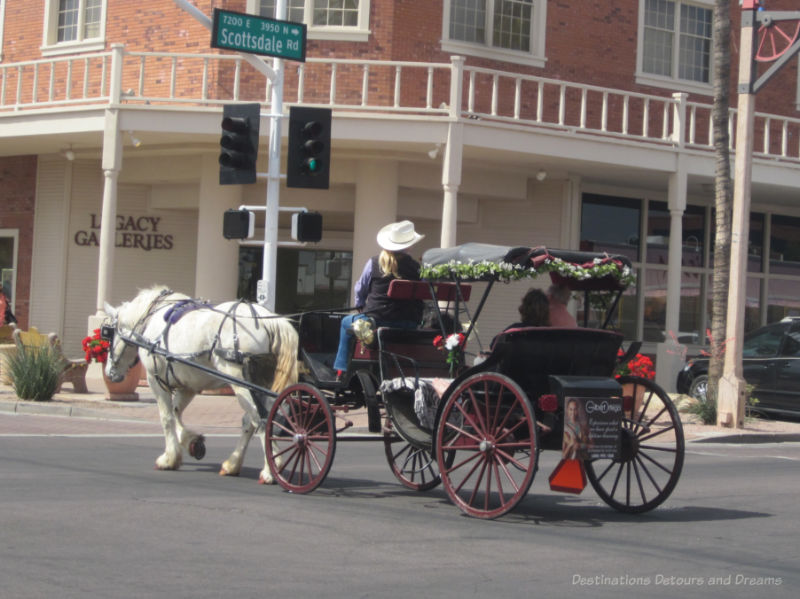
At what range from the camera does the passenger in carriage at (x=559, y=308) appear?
8547mm

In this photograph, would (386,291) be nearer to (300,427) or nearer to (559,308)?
(300,427)

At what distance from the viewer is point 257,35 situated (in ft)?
49.0

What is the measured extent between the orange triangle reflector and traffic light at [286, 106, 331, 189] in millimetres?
7734

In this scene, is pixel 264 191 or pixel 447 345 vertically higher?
pixel 264 191

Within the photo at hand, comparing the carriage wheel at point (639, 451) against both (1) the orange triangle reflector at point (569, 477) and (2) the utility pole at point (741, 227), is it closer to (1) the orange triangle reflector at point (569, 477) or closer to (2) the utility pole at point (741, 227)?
(1) the orange triangle reflector at point (569, 477)

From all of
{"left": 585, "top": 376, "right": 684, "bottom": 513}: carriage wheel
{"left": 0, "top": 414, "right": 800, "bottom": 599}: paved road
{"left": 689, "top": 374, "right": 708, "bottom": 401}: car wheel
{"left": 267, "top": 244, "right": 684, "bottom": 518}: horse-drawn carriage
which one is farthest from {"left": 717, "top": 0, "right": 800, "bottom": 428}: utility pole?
{"left": 267, "top": 244, "right": 684, "bottom": 518}: horse-drawn carriage

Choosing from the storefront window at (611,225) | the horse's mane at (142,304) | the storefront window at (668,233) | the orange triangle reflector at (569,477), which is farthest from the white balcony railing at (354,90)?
the orange triangle reflector at (569,477)

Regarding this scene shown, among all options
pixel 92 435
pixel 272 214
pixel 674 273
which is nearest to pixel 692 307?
pixel 674 273

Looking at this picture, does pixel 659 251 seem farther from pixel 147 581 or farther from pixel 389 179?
pixel 147 581

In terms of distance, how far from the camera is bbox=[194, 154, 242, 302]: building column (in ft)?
69.8

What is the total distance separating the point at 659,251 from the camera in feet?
82.6

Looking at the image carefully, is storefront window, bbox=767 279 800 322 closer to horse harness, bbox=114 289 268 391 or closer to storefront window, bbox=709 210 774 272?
storefront window, bbox=709 210 774 272

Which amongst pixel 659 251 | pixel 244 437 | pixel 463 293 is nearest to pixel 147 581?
pixel 244 437

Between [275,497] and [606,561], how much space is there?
3.00m
